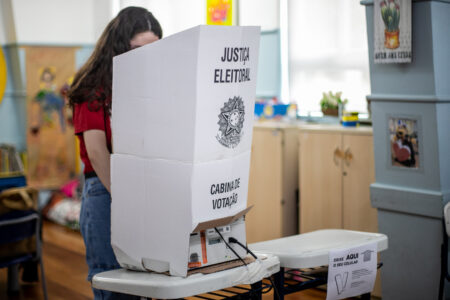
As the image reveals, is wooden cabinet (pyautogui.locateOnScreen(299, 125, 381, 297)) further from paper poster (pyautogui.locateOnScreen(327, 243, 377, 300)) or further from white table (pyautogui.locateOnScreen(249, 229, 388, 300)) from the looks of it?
paper poster (pyautogui.locateOnScreen(327, 243, 377, 300))

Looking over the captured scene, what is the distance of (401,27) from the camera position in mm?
3027

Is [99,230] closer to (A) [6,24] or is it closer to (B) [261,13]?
(B) [261,13]

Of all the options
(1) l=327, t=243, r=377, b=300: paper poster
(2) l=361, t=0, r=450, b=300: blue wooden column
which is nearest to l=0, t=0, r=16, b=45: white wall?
(2) l=361, t=0, r=450, b=300: blue wooden column

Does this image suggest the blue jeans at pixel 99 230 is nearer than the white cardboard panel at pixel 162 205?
No

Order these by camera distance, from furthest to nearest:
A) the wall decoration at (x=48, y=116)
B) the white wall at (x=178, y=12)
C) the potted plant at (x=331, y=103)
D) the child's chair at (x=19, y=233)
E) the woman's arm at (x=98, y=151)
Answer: the wall decoration at (x=48, y=116) → the white wall at (x=178, y=12) → the potted plant at (x=331, y=103) → the child's chair at (x=19, y=233) → the woman's arm at (x=98, y=151)

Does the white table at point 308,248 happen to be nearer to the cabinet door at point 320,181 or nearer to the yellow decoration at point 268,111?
the cabinet door at point 320,181

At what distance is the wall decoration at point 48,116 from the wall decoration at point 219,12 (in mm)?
1925

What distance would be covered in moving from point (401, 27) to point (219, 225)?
5.73 feet

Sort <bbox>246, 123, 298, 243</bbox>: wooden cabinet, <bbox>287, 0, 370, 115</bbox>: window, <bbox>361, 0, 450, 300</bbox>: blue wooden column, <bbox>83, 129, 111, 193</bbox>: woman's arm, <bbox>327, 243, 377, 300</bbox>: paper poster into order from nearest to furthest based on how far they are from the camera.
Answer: <bbox>83, 129, 111, 193</bbox>: woman's arm, <bbox>327, 243, 377, 300</bbox>: paper poster, <bbox>361, 0, 450, 300</bbox>: blue wooden column, <bbox>246, 123, 298, 243</bbox>: wooden cabinet, <bbox>287, 0, 370, 115</bbox>: window

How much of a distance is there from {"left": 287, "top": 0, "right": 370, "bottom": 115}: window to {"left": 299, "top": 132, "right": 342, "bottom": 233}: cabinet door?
673 mm

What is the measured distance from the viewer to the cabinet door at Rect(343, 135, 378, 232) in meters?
3.73

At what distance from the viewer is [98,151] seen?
2002 mm

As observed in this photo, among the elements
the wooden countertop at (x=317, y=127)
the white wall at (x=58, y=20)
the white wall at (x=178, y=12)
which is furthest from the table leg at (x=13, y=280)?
the white wall at (x=58, y=20)

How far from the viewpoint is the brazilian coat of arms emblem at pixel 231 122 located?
1.72 m
